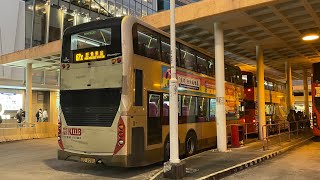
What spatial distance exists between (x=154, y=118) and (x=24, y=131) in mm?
14417

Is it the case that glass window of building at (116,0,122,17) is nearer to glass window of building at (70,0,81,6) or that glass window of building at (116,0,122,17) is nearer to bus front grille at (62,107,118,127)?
glass window of building at (70,0,81,6)

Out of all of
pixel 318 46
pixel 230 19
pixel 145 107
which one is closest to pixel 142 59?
pixel 145 107

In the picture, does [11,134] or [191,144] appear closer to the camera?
[191,144]

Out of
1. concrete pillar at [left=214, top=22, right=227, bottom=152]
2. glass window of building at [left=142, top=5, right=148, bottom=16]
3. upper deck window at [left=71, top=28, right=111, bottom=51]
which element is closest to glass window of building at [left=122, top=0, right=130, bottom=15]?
glass window of building at [left=142, top=5, right=148, bottom=16]

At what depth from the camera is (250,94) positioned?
21531 millimetres

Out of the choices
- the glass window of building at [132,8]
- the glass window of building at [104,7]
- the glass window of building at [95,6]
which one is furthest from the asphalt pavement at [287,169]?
the glass window of building at [132,8]

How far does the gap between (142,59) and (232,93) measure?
8.34 m

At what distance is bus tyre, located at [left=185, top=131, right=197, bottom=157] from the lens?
12.5m

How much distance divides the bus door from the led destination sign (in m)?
1.78

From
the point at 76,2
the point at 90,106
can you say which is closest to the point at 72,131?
the point at 90,106

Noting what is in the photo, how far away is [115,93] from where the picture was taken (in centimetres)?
926

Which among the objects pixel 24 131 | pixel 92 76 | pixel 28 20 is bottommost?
pixel 24 131

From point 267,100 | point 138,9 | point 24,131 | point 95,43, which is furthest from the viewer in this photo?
point 138,9

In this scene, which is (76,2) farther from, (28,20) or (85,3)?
(28,20)
